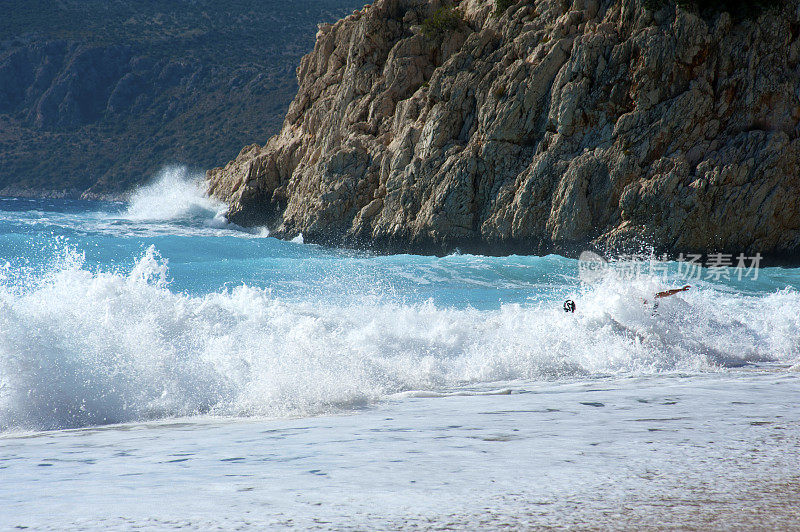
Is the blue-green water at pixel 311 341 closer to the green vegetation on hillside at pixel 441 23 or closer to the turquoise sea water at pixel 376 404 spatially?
the turquoise sea water at pixel 376 404

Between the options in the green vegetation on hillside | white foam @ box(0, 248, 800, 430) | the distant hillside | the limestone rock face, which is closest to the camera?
white foam @ box(0, 248, 800, 430)

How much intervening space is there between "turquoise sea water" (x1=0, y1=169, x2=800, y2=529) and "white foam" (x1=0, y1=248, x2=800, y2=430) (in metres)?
0.03

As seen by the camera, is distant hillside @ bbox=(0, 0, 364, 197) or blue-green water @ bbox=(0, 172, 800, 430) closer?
blue-green water @ bbox=(0, 172, 800, 430)

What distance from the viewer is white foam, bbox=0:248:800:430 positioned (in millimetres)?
5570

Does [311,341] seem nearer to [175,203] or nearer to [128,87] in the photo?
[175,203]

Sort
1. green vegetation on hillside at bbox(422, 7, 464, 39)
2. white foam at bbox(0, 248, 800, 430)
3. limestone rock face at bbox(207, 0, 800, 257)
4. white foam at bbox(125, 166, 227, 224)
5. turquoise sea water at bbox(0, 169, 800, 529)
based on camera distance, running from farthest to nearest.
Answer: white foam at bbox(125, 166, 227, 224) < green vegetation on hillside at bbox(422, 7, 464, 39) < limestone rock face at bbox(207, 0, 800, 257) < white foam at bbox(0, 248, 800, 430) < turquoise sea water at bbox(0, 169, 800, 529)

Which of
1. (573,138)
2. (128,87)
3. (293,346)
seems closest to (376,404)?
(293,346)

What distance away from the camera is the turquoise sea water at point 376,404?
2.82m

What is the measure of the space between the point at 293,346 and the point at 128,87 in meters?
94.5

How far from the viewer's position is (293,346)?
6.77m

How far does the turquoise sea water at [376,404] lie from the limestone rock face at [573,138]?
289 inches

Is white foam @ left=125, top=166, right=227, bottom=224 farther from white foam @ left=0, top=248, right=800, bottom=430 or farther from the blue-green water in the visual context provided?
white foam @ left=0, top=248, right=800, bottom=430

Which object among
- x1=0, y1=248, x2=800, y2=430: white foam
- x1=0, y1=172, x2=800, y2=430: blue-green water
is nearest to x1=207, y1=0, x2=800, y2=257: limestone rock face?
x1=0, y1=172, x2=800, y2=430: blue-green water

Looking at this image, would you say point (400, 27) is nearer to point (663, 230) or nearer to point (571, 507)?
point (663, 230)
